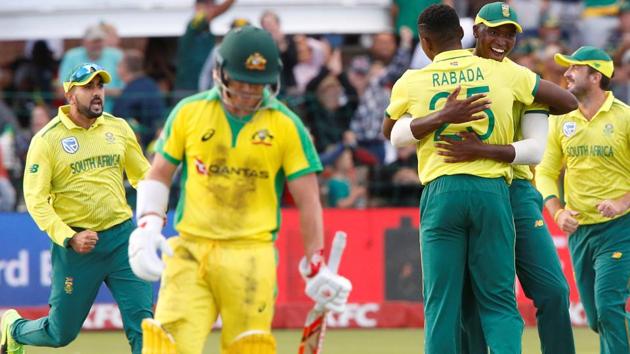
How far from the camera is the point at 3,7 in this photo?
1742cm

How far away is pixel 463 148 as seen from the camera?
884 centimetres

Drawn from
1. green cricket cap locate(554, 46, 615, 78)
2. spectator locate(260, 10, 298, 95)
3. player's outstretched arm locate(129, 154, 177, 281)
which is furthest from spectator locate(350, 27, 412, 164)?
player's outstretched arm locate(129, 154, 177, 281)

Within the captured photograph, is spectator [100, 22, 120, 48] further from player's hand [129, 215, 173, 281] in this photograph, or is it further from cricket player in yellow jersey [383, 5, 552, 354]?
player's hand [129, 215, 173, 281]

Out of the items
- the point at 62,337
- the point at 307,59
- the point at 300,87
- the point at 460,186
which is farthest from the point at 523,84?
the point at 307,59

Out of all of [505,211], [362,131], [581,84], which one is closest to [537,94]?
[505,211]

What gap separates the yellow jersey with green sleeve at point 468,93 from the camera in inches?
350

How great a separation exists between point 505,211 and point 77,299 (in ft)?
11.9

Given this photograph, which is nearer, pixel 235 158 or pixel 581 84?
pixel 235 158

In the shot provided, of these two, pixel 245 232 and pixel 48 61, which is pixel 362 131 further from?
pixel 245 232

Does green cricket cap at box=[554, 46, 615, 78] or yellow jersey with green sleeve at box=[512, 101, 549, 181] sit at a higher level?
green cricket cap at box=[554, 46, 615, 78]

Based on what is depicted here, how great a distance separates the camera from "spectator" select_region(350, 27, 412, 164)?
55.6 ft

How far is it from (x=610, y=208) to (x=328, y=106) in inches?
266

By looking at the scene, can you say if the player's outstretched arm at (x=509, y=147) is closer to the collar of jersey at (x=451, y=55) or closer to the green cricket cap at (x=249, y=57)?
the collar of jersey at (x=451, y=55)

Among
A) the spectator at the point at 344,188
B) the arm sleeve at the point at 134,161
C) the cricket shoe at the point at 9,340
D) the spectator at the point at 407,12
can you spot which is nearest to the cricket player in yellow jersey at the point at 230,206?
the arm sleeve at the point at 134,161
